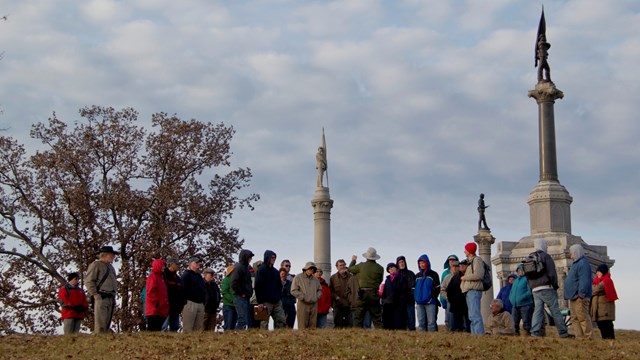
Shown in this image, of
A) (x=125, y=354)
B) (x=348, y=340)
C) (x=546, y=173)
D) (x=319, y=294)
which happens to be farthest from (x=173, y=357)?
(x=546, y=173)

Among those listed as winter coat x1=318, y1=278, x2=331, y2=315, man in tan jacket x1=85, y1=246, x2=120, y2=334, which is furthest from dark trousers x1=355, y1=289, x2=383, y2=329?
man in tan jacket x1=85, y1=246, x2=120, y2=334

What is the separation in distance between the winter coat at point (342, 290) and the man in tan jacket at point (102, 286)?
5336mm

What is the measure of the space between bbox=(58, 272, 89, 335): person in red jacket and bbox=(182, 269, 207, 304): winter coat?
206cm

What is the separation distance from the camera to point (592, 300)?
19.2m

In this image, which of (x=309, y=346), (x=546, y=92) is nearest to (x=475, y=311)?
(x=309, y=346)

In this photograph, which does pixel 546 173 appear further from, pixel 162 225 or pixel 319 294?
pixel 319 294

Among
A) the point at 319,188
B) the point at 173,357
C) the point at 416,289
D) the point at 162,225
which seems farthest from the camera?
the point at 319,188

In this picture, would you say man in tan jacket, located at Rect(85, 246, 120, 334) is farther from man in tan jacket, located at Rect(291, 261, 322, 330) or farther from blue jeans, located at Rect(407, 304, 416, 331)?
blue jeans, located at Rect(407, 304, 416, 331)

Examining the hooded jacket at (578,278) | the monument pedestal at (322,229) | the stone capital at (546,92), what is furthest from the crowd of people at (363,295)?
the monument pedestal at (322,229)

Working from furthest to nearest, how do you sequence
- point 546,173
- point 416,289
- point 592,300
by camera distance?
point 546,173 < point 416,289 < point 592,300

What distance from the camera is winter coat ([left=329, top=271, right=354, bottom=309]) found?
72.8 ft

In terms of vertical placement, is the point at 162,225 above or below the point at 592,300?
above

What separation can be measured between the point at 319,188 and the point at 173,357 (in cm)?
2624

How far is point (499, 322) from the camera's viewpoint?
1966 cm
